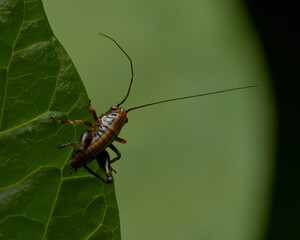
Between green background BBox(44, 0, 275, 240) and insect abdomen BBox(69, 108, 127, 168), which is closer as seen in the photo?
insect abdomen BBox(69, 108, 127, 168)

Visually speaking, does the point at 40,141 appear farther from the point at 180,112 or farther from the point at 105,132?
the point at 180,112

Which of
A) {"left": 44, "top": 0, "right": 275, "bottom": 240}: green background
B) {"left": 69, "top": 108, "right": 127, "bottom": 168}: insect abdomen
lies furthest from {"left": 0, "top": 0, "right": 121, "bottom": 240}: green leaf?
{"left": 44, "top": 0, "right": 275, "bottom": 240}: green background

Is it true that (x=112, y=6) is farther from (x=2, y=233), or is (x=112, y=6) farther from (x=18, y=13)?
(x=2, y=233)

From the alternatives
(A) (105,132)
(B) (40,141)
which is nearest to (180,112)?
(A) (105,132)

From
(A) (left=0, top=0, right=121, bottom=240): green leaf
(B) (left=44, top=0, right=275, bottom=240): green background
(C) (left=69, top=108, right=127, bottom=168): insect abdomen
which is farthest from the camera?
(B) (left=44, top=0, right=275, bottom=240): green background

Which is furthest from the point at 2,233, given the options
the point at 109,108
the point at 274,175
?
the point at 274,175

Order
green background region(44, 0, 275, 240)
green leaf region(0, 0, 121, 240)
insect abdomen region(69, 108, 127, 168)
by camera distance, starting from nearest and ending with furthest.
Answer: green leaf region(0, 0, 121, 240) < insect abdomen region(69, 108, 127, 168) < green background region(44, 0, 275, 240)

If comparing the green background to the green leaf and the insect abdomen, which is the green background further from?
the green leaf
